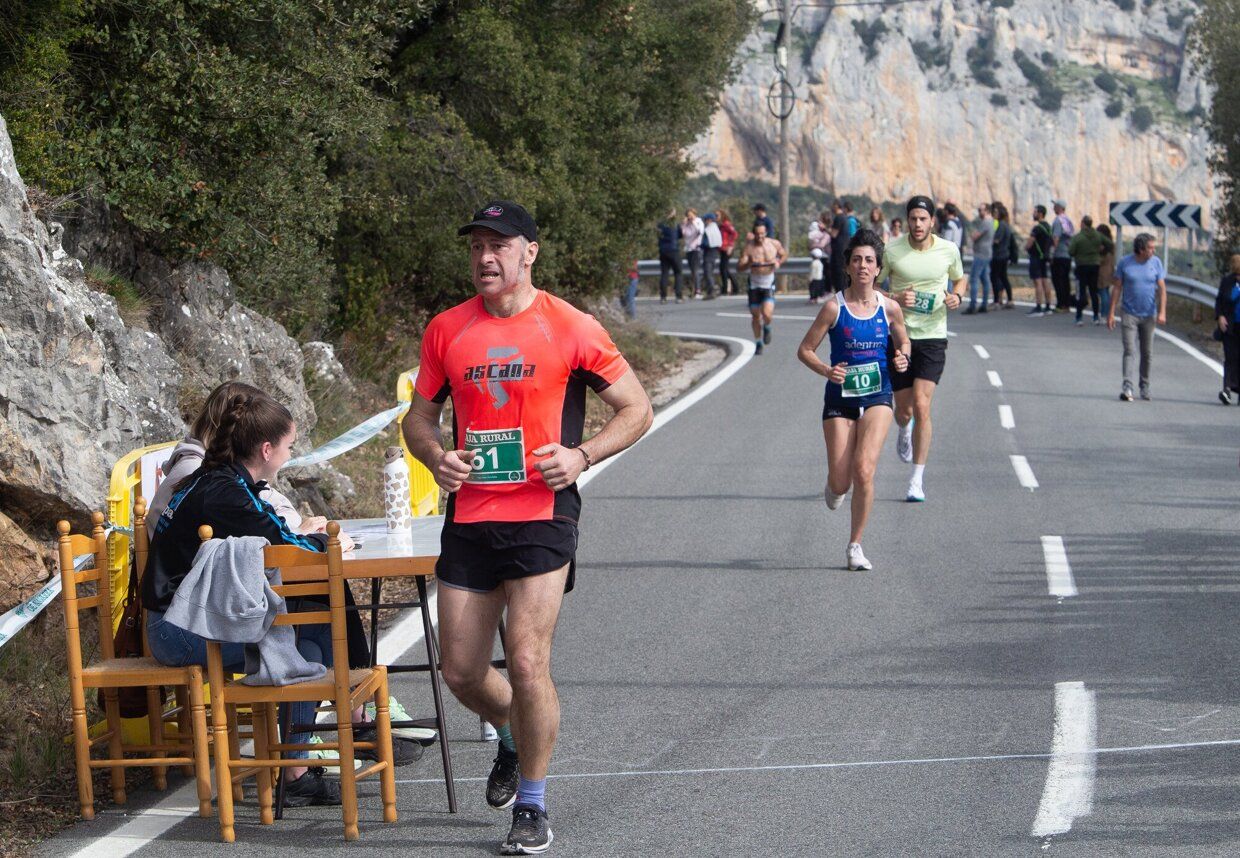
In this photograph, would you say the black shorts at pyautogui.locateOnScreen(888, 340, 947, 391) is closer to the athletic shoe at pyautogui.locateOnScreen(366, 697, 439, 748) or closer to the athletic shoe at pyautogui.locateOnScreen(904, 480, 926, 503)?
the athletic shoe at pyautogui.locateOnScreen(904, 480, 926, 503)

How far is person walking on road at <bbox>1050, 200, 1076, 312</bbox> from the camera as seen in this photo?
3014 cm

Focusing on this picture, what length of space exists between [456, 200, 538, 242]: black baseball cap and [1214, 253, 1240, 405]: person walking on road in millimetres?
14739

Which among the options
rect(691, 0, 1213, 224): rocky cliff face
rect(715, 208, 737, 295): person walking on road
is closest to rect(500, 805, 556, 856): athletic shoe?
rect(715, 208, 737, 295): person walking on road

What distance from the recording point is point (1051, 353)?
23891mm

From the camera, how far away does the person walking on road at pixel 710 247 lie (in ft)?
117

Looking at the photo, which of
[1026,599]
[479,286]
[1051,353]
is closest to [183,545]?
[479,286]

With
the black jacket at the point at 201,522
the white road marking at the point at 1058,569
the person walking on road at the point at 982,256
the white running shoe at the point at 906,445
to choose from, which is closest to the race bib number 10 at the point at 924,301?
the white running shoe at the point at 906,445

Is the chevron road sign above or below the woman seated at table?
above

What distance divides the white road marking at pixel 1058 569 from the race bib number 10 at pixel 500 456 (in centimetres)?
474

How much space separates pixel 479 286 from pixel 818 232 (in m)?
30.0

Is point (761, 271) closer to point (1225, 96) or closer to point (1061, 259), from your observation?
point (1061, 259)

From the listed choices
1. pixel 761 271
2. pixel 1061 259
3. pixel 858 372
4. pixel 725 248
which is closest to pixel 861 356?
pixel 858 372

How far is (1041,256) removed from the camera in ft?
101

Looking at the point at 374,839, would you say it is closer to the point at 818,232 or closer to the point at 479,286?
the point at 479,286
